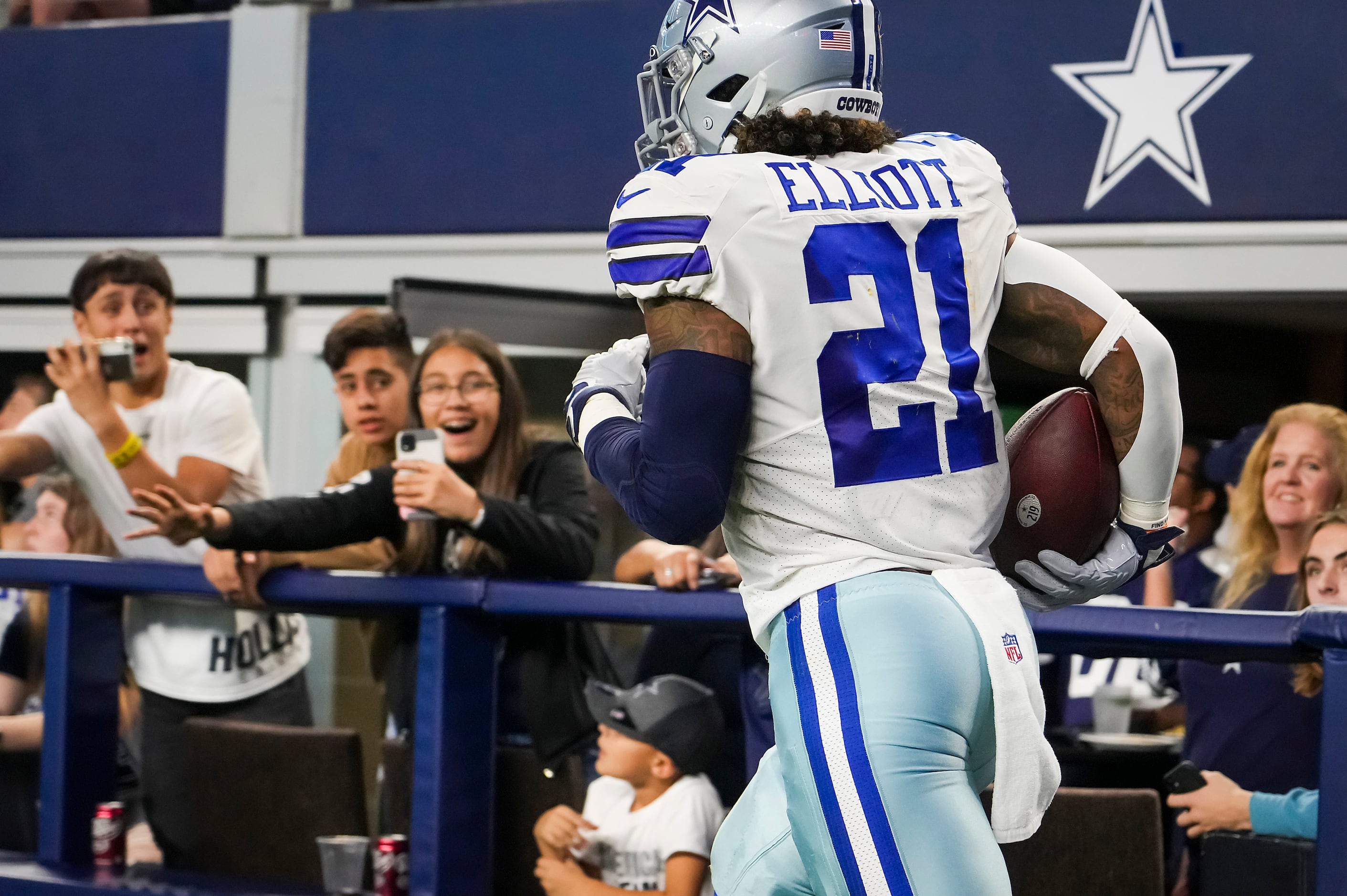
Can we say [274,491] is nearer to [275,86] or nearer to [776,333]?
[275,86]

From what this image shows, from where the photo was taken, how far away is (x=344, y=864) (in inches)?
117

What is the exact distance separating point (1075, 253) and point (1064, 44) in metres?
0.61

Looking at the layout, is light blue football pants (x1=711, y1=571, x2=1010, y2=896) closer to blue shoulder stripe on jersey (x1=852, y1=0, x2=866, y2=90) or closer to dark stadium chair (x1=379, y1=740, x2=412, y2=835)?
blue shoulder stripe on jersey (x1=852, y1=0, x2=866, y2=90)

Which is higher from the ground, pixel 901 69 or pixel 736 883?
pixel 901 69

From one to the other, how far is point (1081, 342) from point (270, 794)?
2.00 meters

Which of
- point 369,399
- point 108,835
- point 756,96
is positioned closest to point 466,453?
point 369,399

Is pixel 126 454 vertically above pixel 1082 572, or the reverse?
pixel 126 454

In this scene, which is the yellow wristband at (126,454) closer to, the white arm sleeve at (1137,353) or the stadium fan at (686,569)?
the stadium fan at (686,569)

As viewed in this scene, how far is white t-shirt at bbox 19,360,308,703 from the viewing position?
351 centimetres

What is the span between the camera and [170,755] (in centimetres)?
348

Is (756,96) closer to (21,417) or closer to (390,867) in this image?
(390,867)

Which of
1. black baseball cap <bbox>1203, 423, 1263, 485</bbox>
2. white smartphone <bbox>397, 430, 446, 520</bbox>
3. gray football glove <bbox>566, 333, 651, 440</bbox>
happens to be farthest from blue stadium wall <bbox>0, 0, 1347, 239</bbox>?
gray football glove <bbox>566, 333, 651, 440</bbox>

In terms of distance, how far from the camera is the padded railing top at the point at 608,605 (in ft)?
8.06

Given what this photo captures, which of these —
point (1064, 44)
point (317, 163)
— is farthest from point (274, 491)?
point (1064, 44)
